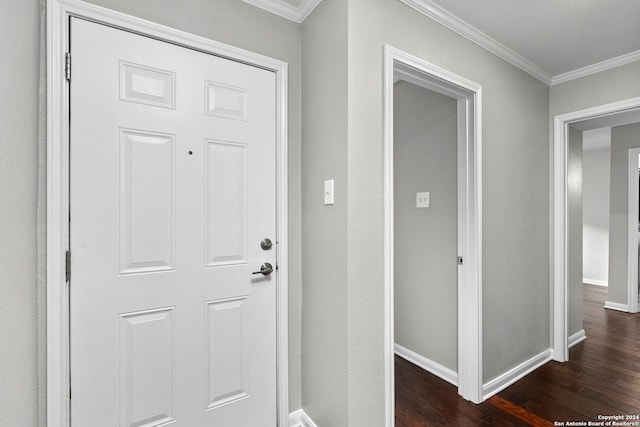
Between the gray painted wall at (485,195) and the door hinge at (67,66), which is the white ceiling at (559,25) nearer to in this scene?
the gray painted wall at (485,195)

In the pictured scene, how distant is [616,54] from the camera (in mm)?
2262

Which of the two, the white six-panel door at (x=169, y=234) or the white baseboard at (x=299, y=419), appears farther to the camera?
the white baseboard at (x=299, y=419)

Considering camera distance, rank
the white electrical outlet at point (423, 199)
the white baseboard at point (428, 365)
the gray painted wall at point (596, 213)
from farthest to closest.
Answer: the gray painted wall at point (596, 213) < the white electrical outlet at point (423, 199) < the white baseboard at point (428, 365)

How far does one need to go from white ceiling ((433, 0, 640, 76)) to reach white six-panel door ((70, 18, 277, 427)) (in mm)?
1351

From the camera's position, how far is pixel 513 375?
2277 mm

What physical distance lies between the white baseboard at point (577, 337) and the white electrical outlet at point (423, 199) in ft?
6.67

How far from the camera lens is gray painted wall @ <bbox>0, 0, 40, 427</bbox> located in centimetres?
111

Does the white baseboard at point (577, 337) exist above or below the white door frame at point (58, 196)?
below

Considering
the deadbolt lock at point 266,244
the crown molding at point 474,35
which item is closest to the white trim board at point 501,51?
the crown molding at point 474,35

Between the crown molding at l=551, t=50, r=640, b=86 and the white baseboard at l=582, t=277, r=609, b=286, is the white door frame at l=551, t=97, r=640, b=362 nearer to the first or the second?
the crown molding at l=551, t=50, r=640, b=86

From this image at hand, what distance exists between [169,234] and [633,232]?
5171mm

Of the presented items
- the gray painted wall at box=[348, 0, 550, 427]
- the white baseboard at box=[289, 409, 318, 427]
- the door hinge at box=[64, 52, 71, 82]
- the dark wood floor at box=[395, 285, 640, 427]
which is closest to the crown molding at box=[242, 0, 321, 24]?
the gray painted wall at box=[348, 0, 550, 427]

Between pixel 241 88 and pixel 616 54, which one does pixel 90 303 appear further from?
pixel 616 54

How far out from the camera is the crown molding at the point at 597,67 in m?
2.26
